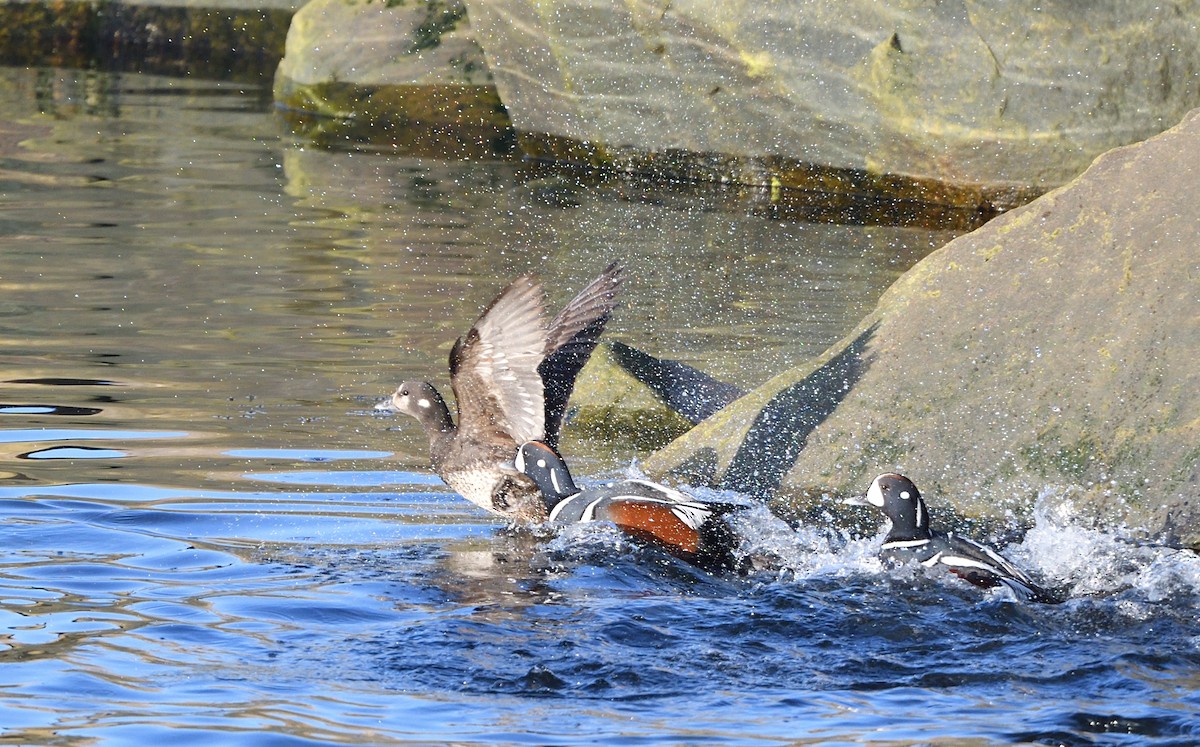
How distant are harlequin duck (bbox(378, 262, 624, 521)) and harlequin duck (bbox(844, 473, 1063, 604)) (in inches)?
52.1

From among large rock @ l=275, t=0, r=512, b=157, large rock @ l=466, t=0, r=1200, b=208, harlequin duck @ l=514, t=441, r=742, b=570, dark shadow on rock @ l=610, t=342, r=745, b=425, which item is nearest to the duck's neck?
harlequin duck @ l=514, t=441, r=742, b=570

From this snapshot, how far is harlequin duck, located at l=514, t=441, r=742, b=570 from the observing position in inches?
223

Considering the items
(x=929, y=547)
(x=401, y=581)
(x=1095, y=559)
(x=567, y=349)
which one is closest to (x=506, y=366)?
(x=567, y=349)

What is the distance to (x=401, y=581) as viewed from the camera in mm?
5332

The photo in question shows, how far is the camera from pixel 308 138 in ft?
57.8

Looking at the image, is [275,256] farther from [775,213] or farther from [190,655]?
[190,655]

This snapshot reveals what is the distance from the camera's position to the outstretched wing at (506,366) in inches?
251

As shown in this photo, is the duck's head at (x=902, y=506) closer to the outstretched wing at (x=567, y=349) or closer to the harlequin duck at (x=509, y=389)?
the harlequin duck at (x=509, y=389)

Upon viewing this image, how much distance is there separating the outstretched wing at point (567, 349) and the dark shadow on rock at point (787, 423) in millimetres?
700

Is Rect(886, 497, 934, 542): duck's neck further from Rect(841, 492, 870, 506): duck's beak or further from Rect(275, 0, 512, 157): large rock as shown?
Rect(275, 0, 512, 157): large rock

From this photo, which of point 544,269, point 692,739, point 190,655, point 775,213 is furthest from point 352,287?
point 692,739

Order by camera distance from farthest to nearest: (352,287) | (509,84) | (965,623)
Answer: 1. (509,84)
2. (352,287)
3. (965,623)

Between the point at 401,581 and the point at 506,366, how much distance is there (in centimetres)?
133

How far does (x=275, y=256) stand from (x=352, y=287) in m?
1.32
